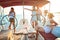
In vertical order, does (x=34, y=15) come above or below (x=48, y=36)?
above

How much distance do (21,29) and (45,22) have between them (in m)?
0.23

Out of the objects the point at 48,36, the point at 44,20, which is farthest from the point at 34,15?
the point at 48,36

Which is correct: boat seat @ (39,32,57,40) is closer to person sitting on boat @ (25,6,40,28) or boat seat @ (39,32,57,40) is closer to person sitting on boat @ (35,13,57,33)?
person sitting on boat @ (35,13,57,33)

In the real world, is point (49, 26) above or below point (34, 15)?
below

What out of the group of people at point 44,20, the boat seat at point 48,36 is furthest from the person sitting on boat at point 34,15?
the boat seat at point 48,36

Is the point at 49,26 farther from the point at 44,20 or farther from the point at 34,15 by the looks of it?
the point at 34,15

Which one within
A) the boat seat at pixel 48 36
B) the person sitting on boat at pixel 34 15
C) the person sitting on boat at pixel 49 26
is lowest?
the boat seat at pixel 48 36

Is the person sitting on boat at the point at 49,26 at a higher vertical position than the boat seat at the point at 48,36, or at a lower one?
higher

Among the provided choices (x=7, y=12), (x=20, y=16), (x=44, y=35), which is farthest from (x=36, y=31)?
(x=7, y=12)

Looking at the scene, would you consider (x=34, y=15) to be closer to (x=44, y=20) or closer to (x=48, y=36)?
(x=44, y=20)

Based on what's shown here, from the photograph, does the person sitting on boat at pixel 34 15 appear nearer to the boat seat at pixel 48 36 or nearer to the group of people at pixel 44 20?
the group of people at pixel 44 20

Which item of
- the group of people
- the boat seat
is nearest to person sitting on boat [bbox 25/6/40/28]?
the group of people

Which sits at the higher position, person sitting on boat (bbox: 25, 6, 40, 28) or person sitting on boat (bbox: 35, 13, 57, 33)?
person sitting on boat (bbox: 25, 6, 40, 28)

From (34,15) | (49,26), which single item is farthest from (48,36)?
(34,15)
